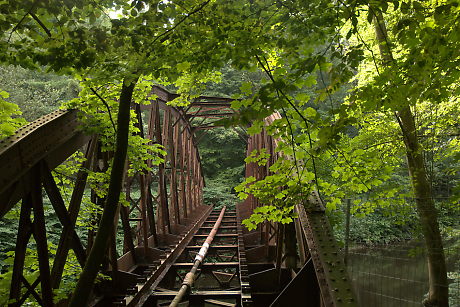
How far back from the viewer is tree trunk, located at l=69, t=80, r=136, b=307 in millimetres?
3232

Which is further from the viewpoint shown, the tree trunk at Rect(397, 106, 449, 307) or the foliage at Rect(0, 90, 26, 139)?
the tree trunk at Rect(397, 106, 449, 307)

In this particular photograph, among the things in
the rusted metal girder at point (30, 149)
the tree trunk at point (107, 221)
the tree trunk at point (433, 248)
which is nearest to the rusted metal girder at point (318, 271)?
the tree trunk at point (107, 221)

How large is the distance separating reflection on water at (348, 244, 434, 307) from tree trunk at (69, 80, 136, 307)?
446 centimetres

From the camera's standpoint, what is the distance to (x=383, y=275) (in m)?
5.92

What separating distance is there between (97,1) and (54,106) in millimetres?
21091

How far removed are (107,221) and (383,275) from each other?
186 inches

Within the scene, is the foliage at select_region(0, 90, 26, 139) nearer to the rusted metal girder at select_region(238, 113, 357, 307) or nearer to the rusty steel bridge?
the rusty steel bridge

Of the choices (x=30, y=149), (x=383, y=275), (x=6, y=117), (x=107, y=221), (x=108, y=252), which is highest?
(x=6, y=117)

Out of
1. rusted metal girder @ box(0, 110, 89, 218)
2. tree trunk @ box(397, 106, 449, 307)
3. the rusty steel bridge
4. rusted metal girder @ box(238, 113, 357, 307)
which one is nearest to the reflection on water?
tree trunk @ box(397, 106, 449, 307)

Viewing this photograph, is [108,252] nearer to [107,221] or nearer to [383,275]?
[107,221]

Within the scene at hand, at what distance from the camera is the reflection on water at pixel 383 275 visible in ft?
19.5

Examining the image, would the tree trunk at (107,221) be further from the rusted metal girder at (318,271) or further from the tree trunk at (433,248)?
the tree trunk at (433,248)

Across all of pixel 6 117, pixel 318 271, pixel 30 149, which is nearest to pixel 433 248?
pixel 318 271

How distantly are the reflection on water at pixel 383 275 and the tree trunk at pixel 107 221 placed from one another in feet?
14.6
